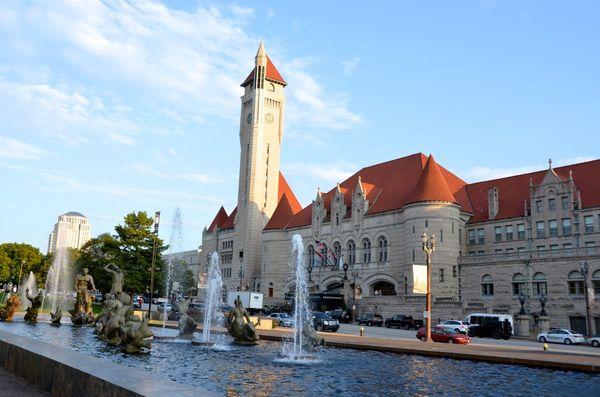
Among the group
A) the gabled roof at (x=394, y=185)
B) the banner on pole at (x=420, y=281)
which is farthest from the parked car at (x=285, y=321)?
the gabled roof at (x=394, y=185)

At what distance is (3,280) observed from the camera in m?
84.1

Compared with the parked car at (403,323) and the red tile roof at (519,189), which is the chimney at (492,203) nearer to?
the red tile roof at (519,189)

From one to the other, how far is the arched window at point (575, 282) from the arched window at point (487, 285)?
842 cm

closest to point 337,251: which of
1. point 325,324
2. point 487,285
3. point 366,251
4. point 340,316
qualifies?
point 366,251

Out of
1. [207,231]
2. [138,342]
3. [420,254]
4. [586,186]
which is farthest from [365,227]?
[138,342]

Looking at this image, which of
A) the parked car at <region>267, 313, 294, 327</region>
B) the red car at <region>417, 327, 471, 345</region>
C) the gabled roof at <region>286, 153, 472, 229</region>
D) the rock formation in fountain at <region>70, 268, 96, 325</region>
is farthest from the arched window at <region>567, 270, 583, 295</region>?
the rock formation in fountain at <region>70, 268, 96, 325</region>

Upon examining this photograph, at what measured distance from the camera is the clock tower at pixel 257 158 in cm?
9244

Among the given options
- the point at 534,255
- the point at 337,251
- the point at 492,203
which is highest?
the point at 492,203

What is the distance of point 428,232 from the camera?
60.6 meters

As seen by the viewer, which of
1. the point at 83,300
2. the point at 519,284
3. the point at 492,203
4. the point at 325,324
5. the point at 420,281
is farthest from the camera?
the point at 492,203

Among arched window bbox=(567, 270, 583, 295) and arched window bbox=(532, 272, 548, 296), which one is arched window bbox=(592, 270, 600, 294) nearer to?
arched window bbox=(567, 270, 583, 295)

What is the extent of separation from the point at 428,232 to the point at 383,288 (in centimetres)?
1203

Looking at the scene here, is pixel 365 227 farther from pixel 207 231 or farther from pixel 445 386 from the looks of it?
pixel 445 386

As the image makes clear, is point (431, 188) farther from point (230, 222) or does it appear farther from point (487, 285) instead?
point (230, 222)
